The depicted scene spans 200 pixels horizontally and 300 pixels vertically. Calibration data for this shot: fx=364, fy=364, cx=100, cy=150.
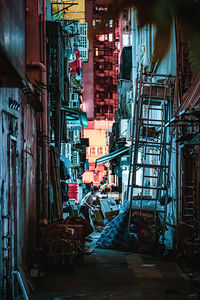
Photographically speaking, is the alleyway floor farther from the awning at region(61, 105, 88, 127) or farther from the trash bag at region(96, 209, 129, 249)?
the awning at region(61, 105, 88, 127)

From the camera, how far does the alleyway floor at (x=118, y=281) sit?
8.14 m

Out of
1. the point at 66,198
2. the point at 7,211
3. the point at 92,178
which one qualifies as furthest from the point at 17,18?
the point at 92,178

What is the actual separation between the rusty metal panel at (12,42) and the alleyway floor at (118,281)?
5.99 meters

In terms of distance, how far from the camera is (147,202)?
14.8 metres

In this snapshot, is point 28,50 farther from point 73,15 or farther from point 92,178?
point 92,178

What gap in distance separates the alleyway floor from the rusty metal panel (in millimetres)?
5994

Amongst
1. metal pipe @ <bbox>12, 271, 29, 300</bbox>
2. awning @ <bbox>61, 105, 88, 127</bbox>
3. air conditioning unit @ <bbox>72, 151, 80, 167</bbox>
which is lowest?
metal pipe @ <bbox>12, 271, 29, 300</bbox>

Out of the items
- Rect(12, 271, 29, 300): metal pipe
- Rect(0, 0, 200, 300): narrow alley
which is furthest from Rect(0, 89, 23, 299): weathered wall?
Rect(12, 271, 29, 300): metal pipe

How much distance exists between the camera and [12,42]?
10.4ft

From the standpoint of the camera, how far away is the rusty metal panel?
116 inches

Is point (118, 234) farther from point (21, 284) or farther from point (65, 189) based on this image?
point (21, 284)

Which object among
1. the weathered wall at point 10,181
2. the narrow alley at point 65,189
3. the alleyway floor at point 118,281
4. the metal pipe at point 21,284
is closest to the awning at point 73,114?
the narrow alley at point 65,189

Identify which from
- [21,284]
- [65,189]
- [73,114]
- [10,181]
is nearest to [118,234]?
[65,189]

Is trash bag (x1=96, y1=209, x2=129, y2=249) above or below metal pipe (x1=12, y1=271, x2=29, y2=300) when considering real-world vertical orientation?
below
